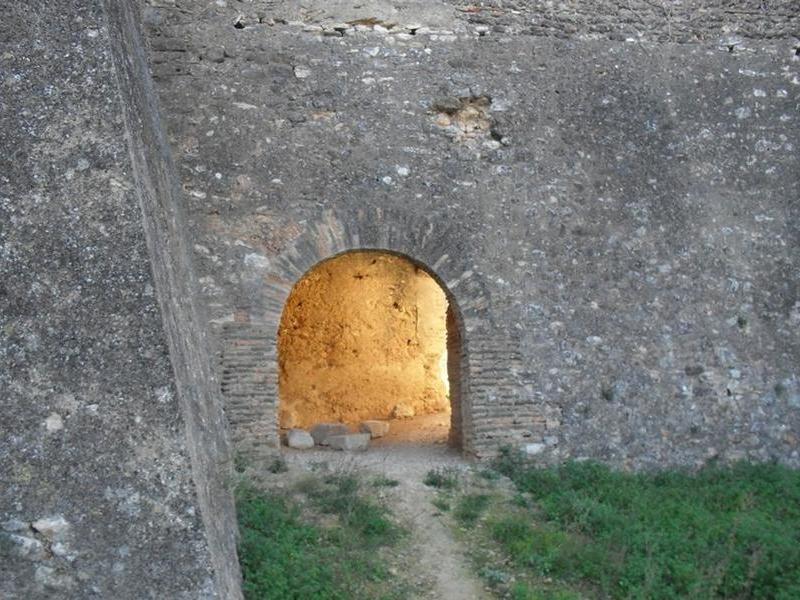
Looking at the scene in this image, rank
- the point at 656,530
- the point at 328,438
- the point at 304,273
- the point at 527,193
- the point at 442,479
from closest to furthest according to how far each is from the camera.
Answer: the point at 656,530 < the point at 442,479 < the point at 304,273 < the point at 527,193 < the point at 328,438

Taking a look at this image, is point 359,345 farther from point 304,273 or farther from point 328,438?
point 304,273

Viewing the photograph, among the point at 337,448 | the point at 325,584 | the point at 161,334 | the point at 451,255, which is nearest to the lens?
the point at 161,334

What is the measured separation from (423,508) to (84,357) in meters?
3.45

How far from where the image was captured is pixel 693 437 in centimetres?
812

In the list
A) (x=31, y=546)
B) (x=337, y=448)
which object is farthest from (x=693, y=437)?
(x=31, y=546)

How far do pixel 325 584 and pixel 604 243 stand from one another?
4.41 metres

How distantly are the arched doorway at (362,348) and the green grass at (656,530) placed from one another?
3.92m

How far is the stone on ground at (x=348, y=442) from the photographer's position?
917 cm

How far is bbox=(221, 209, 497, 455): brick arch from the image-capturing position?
7.41 metres

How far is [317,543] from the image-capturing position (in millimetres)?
5883

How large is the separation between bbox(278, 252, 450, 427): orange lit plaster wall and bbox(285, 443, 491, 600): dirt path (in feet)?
8.64

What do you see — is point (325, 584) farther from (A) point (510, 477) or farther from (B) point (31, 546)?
(A) point (510, 477)

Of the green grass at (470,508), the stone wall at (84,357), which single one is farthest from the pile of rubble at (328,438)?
the stone wall at (84,357)

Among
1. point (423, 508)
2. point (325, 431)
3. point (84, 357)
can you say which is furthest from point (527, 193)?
point (84, 357)
